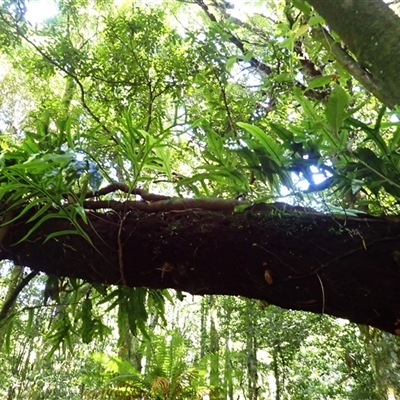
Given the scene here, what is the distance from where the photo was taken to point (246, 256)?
33.1 inches

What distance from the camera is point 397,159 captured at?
0.81 m

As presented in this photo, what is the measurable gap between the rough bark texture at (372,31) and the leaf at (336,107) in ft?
0.21

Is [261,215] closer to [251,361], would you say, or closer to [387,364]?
[387,364]

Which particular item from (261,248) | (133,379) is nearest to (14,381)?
(133,379)

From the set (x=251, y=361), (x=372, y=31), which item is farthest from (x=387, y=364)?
Result: (x=251, y=361)

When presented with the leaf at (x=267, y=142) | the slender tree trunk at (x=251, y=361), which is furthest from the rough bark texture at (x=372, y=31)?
the slender tree trunk at (x=251, y=361)

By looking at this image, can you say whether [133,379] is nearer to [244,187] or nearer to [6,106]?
[244,187]

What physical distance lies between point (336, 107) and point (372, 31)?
14cm

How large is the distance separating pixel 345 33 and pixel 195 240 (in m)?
0.50

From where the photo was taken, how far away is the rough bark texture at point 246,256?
0.77 meters

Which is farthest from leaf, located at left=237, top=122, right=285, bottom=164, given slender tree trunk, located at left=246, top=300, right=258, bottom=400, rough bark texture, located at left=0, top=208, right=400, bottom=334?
slender tree trunk, located at left=246, top=300, right=258, bottom=400

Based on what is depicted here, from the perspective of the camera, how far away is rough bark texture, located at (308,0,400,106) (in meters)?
0.62

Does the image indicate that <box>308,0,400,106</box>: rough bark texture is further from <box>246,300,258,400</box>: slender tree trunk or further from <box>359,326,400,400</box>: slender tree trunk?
<box>246,300,258,400</box>: slender tree trunk

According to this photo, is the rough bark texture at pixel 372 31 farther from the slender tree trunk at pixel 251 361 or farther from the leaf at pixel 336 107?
the slender tree trunk at pixel 251 361
